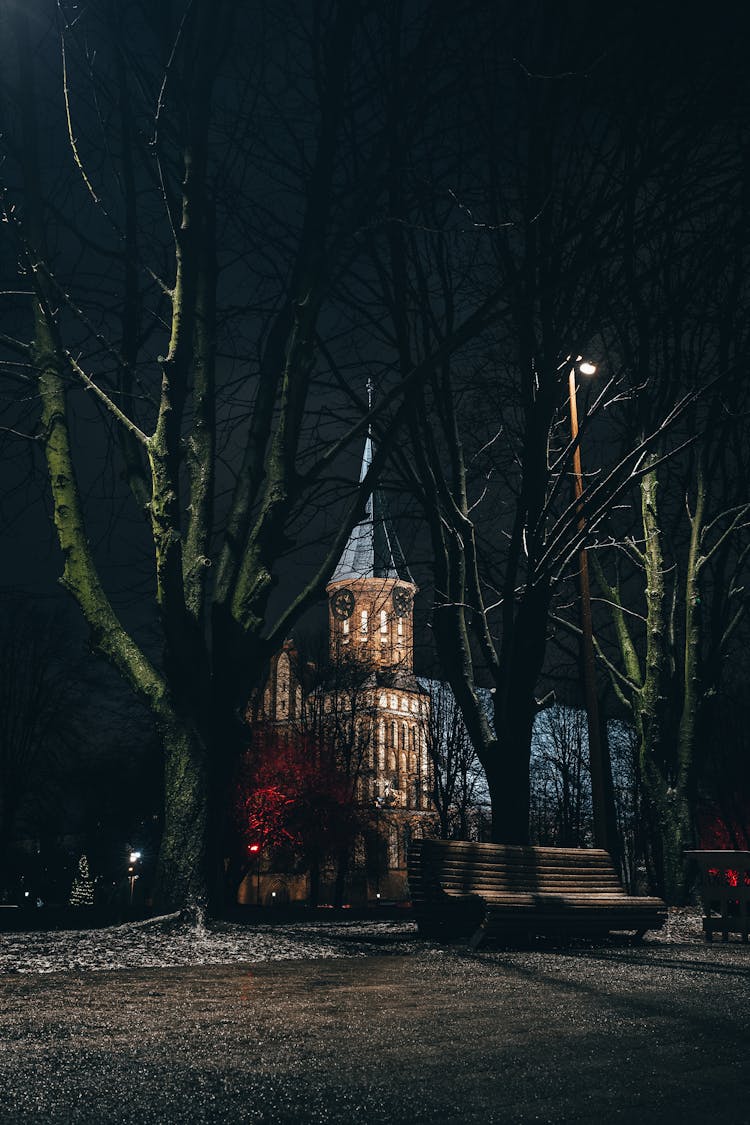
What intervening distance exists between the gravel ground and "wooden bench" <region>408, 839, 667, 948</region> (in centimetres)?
170

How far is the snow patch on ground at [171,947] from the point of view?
7219mm

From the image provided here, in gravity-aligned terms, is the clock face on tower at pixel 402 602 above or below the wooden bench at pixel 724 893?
above

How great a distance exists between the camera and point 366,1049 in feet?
13.2

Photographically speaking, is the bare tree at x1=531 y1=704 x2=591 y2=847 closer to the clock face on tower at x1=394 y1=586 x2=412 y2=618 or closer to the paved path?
the clock face on tower at x1=394 y1=586 x2=412 y2=618

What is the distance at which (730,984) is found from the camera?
673 centimetres

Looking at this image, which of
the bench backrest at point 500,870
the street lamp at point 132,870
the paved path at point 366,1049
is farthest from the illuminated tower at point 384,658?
the street lamp at point 132,870

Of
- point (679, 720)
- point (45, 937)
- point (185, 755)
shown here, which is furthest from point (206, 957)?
point (679, 720)

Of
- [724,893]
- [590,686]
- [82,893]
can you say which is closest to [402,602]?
[590,686]

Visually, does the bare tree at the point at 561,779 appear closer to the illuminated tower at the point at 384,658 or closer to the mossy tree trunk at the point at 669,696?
the illuminated tower at the point at 384,658

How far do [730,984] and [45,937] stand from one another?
615 centimetres

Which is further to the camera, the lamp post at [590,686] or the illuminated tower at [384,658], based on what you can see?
the illuminated tower at [384,658]

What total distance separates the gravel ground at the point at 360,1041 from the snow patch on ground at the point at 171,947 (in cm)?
5

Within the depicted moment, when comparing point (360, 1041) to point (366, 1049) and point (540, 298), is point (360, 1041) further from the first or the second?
point (540, 298)

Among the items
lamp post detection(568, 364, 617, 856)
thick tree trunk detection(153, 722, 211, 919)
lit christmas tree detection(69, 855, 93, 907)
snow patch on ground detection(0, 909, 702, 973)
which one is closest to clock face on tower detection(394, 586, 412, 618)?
lamp post detection(568, 364, 617, 856)
